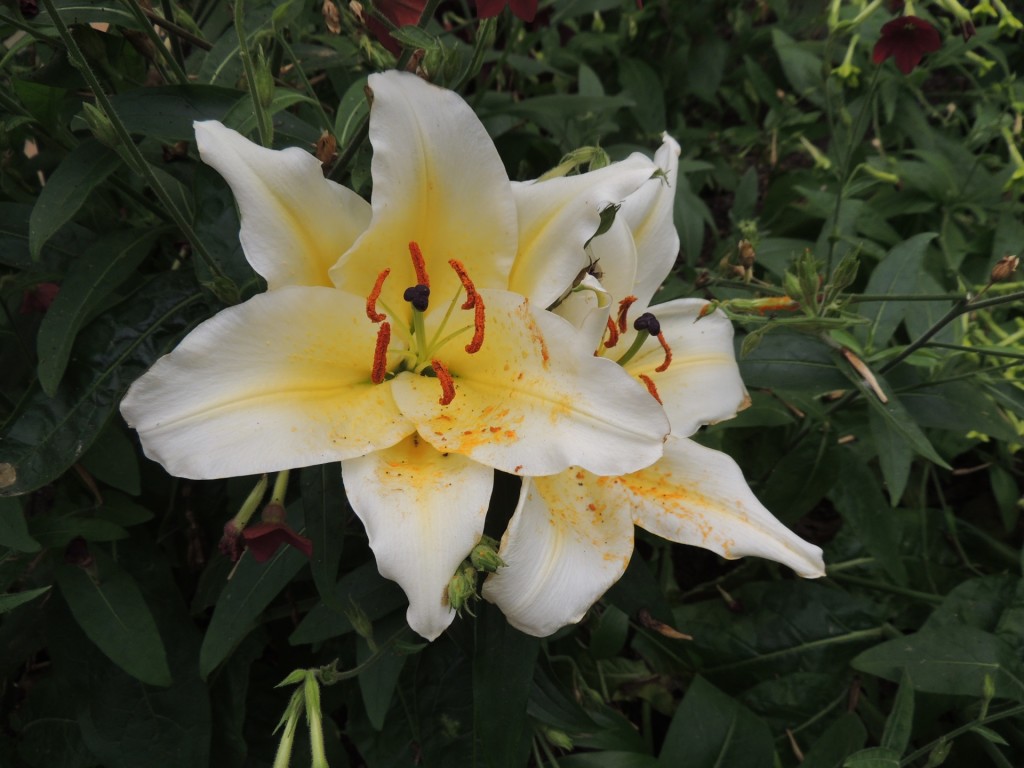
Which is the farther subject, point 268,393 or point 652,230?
point 652,230

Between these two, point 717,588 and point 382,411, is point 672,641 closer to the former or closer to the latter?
point 717,588

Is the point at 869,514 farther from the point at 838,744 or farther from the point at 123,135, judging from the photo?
the point at 123,135

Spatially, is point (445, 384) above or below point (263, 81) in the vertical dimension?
below

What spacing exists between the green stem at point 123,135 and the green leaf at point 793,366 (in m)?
0.75

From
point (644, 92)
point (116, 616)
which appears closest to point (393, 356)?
point (116, 616)

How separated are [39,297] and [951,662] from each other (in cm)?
147

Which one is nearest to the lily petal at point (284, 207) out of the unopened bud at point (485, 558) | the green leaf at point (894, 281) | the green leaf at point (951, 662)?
the unopened bud at point (485, 558)

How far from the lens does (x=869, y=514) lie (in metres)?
1.38

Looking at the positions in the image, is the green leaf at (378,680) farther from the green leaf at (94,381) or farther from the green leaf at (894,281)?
the green leaf at (894,281)

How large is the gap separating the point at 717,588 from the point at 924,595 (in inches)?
14.8

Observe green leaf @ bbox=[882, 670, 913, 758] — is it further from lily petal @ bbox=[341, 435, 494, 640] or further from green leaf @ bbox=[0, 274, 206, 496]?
green leaf @ bbox=[0, 274, 206, 496]

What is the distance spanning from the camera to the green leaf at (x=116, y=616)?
110cm

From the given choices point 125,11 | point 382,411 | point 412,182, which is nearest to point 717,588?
point 382,411

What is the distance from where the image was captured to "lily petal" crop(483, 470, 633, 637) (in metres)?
0.79
